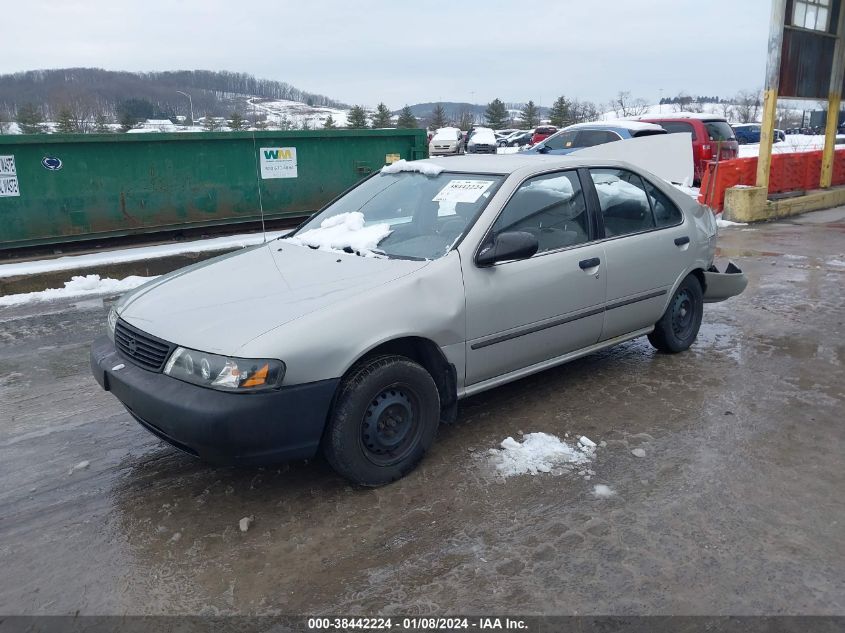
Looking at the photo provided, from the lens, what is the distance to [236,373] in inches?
114

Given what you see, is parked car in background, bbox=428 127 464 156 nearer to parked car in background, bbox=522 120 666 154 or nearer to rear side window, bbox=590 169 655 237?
parked car in background, bbox=522 120 666 154

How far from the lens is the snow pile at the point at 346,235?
3.98 m

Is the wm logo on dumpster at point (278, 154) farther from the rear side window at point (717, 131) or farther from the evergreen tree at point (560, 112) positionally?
the evergreen tree at point (560, 112)

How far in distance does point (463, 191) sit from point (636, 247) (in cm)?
133

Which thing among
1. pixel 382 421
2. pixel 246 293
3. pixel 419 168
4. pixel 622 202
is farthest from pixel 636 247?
pixel 246 293

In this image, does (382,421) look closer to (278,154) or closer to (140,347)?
(140,347)

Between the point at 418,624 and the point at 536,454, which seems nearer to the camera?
the point at 418,624

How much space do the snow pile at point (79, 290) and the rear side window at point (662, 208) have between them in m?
4.94

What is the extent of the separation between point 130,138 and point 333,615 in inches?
307

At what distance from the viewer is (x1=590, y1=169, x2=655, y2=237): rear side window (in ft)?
14.8

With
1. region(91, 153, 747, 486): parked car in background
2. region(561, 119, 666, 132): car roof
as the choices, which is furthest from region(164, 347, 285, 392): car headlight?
region(561, 119, 666, 132): car roof

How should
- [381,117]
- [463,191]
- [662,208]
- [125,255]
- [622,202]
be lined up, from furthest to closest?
[381,117] → [125,255] → [662,208] → [622,202] → [463,191]

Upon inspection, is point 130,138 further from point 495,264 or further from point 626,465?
point 626,465

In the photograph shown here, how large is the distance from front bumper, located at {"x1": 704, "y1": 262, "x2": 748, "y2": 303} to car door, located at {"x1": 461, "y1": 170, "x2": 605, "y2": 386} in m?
1.47
